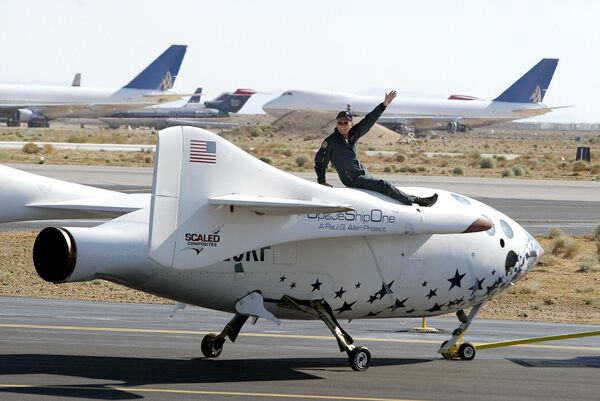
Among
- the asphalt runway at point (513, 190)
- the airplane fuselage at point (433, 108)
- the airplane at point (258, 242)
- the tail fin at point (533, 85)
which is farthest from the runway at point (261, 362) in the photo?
the tail fin at point (533, 85)

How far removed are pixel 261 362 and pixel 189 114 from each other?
164238 mm

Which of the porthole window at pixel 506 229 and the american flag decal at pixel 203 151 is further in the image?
the porthole window at pixel 506 229

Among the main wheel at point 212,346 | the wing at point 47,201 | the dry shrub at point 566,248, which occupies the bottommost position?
the dry shrub at point 566,248

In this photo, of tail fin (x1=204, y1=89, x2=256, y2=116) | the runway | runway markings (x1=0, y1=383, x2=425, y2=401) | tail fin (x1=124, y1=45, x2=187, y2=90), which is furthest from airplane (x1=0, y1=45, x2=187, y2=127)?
runway markings (x1=0, y1=383, x2=425, y2=401)

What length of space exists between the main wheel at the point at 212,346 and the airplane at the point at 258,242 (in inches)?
0.6

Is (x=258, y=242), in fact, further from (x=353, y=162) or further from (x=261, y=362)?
(x=261, y=362)

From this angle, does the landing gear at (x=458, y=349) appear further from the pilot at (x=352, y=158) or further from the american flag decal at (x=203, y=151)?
the american flag decal at (x=203, y=151)

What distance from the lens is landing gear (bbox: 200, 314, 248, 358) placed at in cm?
1428

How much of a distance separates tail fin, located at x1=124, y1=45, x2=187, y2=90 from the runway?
114325 mm

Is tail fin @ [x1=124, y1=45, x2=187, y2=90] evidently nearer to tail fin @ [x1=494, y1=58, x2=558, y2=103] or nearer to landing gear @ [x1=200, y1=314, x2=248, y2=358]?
tail fin @ [x1=494, y1=58, x2=558, y2=103]

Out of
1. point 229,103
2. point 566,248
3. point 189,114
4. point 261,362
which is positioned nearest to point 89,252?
point 261,362

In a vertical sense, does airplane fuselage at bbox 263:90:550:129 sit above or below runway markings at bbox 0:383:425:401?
below

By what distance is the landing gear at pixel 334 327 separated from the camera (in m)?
13.5

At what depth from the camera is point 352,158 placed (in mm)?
14062
